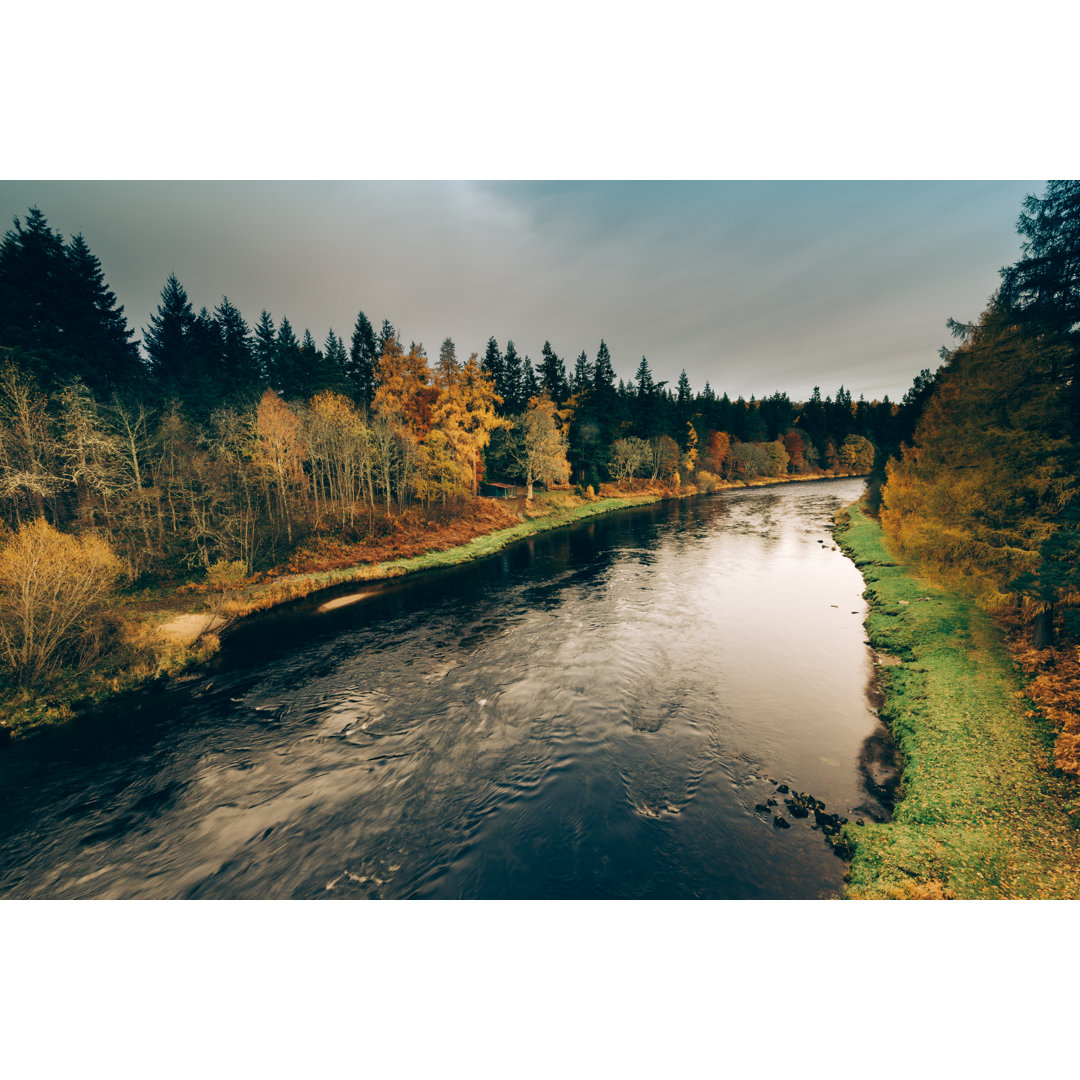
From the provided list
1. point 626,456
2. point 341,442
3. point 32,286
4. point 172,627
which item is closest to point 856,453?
point 626,456

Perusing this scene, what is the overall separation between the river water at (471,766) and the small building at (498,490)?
3243cm

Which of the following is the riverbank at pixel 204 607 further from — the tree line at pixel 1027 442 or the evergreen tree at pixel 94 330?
the tree line at pixel 1027 442

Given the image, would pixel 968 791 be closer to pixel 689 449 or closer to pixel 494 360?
pixel 494 360

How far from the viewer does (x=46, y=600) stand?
1261 centimetres

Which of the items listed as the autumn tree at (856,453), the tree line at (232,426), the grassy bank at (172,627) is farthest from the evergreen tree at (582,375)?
the autumn tree at (856,453)

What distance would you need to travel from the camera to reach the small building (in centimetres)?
5066

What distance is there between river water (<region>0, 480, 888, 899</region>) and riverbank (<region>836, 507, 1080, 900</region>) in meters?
0.73

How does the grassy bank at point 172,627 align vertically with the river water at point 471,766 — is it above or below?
above

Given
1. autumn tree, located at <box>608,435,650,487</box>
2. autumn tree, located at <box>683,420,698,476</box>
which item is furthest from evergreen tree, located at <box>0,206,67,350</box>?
autumn tree, located at <box>683,420,698,476</box>

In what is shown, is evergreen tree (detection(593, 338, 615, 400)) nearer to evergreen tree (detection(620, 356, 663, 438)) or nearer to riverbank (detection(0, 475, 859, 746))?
evergreen tree (detection(620, 356, 663, 438))

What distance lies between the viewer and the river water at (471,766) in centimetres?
790

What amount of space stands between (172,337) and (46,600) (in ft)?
155

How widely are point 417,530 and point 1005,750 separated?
33.8 meters

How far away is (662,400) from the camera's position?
7012 centimetres
